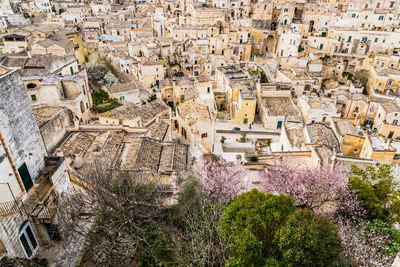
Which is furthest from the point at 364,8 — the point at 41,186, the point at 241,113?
the point at 41,186

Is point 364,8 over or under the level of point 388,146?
over

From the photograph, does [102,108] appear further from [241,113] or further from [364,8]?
[364,8]

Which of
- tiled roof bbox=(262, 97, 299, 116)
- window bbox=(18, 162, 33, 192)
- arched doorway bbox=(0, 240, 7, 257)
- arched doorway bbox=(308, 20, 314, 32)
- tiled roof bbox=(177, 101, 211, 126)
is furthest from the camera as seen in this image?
arched doorway bbox=(308, 20, 314, 32)

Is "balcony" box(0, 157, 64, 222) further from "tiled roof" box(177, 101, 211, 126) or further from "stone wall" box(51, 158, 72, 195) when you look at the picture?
"tiled roof" box(177, 101, 211, 126)

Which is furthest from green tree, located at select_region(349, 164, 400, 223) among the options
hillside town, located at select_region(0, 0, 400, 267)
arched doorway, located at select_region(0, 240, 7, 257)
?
arched doorway, located at select_region(0, 240, 7, 257)

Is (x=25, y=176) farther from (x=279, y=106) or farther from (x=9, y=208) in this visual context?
(x=279, y=106)

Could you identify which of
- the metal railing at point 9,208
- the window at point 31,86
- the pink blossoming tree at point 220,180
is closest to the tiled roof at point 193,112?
the pink blossoming tree at point 220,180
